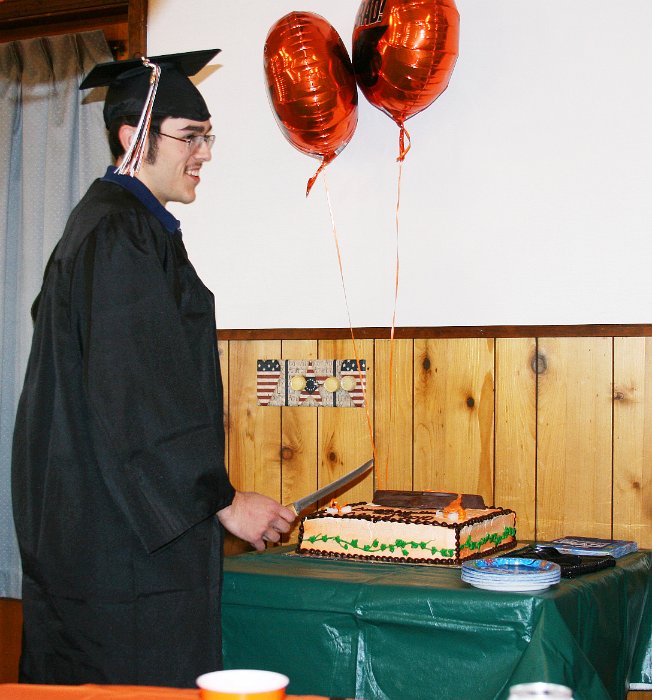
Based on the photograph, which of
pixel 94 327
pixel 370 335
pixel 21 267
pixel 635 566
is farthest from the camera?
pixel 21 267

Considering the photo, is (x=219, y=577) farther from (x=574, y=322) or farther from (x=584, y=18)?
(x=584, y=18)

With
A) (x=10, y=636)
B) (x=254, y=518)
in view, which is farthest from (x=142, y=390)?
(x=10, y=636)

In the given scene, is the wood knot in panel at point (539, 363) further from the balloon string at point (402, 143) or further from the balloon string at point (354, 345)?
the balloon string at point (402, 143)

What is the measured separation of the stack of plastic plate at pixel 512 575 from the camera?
5.89ft

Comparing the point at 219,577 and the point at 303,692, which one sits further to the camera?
the point at 303,692

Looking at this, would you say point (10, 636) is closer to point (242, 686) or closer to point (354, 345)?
point (354, 345)

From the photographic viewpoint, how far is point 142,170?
6.16ft

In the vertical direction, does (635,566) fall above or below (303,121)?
below

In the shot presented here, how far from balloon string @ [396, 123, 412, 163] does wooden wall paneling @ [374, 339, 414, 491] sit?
1.61 feet

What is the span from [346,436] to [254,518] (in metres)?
1.01

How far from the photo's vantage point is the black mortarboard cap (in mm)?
1896

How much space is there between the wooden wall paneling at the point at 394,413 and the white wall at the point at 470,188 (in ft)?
0.29

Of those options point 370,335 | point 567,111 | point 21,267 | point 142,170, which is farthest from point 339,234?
point 21,267

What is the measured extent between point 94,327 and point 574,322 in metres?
1.32
